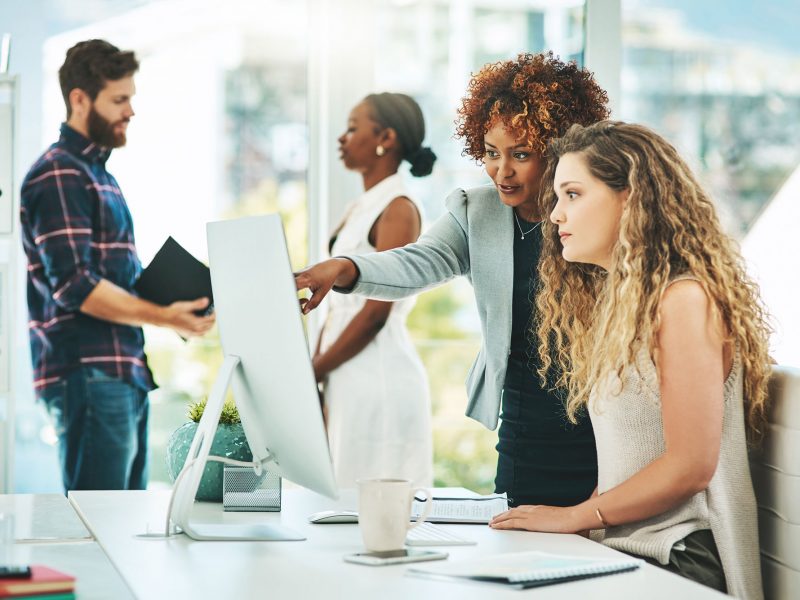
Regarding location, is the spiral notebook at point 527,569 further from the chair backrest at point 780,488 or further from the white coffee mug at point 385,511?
the chair backrest at point 780,488

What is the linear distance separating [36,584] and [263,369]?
44 cm

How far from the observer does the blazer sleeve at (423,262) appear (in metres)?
2.06

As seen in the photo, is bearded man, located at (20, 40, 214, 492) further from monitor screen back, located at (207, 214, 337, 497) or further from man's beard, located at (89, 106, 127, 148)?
monitor screen back, located at (207, 214, 337, 497)

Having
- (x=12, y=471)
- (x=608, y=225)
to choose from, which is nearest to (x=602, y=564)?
(x=608, y=225)

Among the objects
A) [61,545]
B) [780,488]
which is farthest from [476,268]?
[61,545]

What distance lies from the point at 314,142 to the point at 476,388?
197cm

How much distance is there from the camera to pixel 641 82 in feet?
13.4

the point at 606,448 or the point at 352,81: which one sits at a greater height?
the point at 352,81

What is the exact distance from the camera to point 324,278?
6.30 ft

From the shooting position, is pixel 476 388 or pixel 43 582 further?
pixel 476 388

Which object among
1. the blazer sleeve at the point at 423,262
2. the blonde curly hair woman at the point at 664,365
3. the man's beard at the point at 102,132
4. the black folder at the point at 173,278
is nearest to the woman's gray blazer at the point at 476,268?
the blazer sleeve at the point at 423,262

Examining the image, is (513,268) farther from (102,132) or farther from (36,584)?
(102,132)

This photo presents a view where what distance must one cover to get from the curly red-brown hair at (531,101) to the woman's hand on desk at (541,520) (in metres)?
0.77

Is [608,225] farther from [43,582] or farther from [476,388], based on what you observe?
[43,582]
